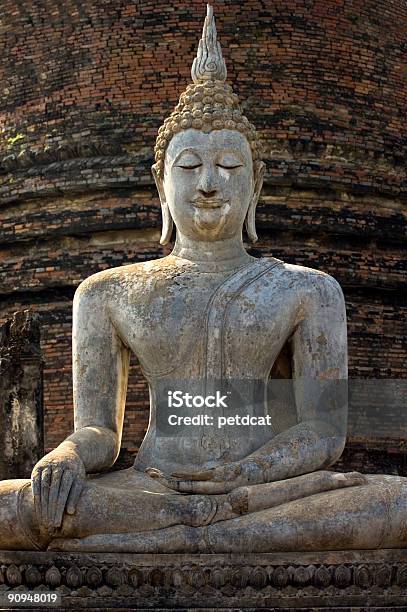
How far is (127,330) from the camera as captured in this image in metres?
6.73

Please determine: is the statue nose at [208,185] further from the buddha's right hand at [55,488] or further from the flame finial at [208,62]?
the buddha's right hand at [55,488]

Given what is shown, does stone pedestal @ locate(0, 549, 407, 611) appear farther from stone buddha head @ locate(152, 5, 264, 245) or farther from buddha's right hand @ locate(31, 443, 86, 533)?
stone buddha head @ locate(152, 5, 264, 245)

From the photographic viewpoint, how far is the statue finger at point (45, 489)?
5.77 meters

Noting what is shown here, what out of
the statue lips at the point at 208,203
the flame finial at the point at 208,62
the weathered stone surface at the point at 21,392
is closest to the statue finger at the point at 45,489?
the statue lips at the point at 208,203

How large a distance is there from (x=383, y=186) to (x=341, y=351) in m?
9.64

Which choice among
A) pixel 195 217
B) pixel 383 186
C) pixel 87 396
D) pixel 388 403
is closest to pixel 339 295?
pixel 195 217

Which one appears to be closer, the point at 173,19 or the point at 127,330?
the point at 127,330

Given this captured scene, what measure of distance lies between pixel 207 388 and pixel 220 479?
0.59 metres

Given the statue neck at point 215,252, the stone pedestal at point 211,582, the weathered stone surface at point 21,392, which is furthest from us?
the weathered stone surface at point 21,392

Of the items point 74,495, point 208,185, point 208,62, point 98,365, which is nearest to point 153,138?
point 208,62

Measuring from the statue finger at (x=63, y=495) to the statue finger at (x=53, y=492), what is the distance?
12 mm

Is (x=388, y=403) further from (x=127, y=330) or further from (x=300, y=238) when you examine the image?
(x=127, y=330)

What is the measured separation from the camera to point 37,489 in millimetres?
5828

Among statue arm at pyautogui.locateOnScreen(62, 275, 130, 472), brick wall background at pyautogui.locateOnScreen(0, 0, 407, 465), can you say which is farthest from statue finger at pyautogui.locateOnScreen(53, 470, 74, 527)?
brick wall background at pyautogui.locateOnScreen(0, 0, 407, 465)
